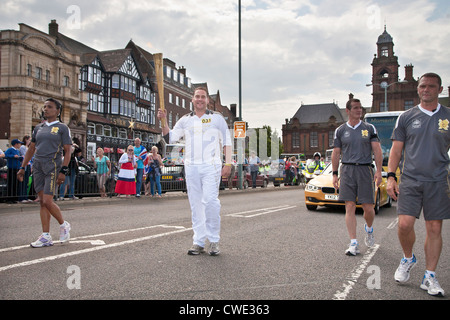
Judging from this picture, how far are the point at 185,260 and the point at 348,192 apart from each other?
2.52 meters

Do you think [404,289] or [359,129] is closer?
[404,289]

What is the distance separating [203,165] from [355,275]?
7.39 ft

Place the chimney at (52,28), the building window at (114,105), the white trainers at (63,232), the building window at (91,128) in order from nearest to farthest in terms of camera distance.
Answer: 1. the white trainers at (63,232)
2. the chimney at (52,28)
3. the building window at (91,128)
4. the building window at (114,105)

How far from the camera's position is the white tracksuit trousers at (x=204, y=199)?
5.15 meters

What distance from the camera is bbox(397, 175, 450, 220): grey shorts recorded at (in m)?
3.75

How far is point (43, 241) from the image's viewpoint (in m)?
5.55

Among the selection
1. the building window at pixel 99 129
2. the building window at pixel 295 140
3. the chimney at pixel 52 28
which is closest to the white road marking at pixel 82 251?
the building window at pixel 99 129

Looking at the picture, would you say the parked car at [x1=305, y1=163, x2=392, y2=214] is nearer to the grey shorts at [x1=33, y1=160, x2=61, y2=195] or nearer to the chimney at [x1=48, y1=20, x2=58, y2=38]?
the grey shorts at [x1=33, y1=160, x2=61, y2=195]

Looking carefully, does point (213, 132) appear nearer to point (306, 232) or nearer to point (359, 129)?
point (359, 129)

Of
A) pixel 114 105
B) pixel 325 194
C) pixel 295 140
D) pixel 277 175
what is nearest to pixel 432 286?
pixel 325 194

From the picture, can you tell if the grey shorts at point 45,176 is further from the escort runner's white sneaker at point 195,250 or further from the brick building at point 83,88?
the brick building at point 83,88

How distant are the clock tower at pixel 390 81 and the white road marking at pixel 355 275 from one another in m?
74.0

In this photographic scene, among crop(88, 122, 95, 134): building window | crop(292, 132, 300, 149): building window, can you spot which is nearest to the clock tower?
crop(292, 132, 300, 149): building window
